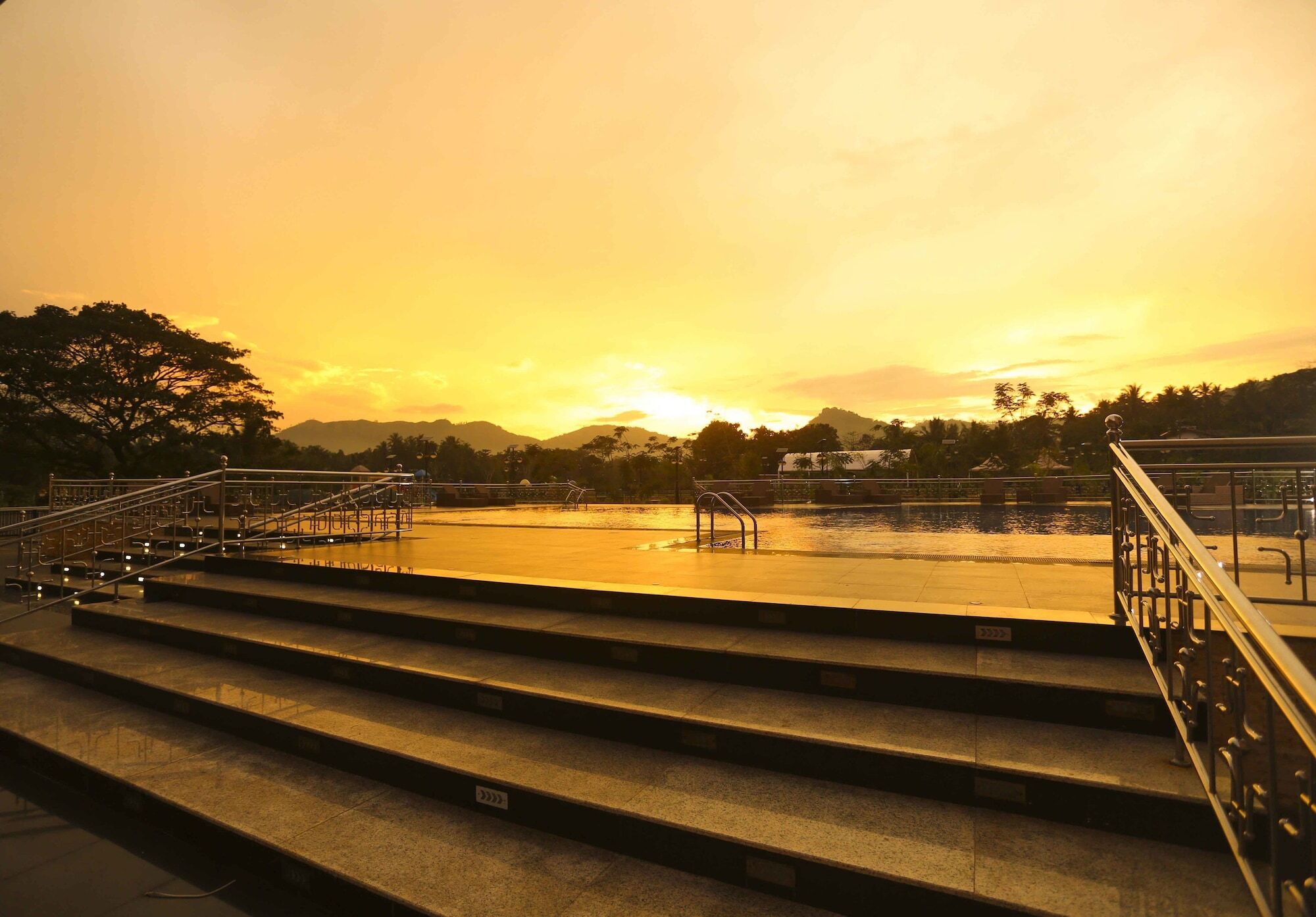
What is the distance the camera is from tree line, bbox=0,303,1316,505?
25547mm

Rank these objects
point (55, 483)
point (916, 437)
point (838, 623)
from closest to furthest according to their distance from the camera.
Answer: point (838, 623), point (55, 483), point (916, 437)

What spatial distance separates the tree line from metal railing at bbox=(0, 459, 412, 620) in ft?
34.5

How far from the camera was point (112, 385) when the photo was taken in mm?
26812

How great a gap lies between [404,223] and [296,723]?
467 inches

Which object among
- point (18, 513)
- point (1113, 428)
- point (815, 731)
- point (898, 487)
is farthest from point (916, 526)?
point (18, 513)

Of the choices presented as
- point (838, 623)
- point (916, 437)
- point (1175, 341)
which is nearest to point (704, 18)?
point (838, 623)

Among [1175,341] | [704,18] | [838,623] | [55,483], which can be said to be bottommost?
[838,623]

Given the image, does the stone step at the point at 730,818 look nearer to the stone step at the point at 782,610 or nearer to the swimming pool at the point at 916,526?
the stone step at the point at 782,610

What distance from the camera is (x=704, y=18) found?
9.77 meters

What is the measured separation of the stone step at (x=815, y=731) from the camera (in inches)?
97.5

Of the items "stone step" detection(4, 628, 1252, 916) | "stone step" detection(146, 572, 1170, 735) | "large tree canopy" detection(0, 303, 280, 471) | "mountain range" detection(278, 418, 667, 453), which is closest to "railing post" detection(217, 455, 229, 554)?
"stone step" detection(146, 572, 1170, 735)

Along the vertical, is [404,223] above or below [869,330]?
above

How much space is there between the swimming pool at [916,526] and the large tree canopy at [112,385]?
16.0 m

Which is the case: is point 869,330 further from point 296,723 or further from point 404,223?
point 296,723
